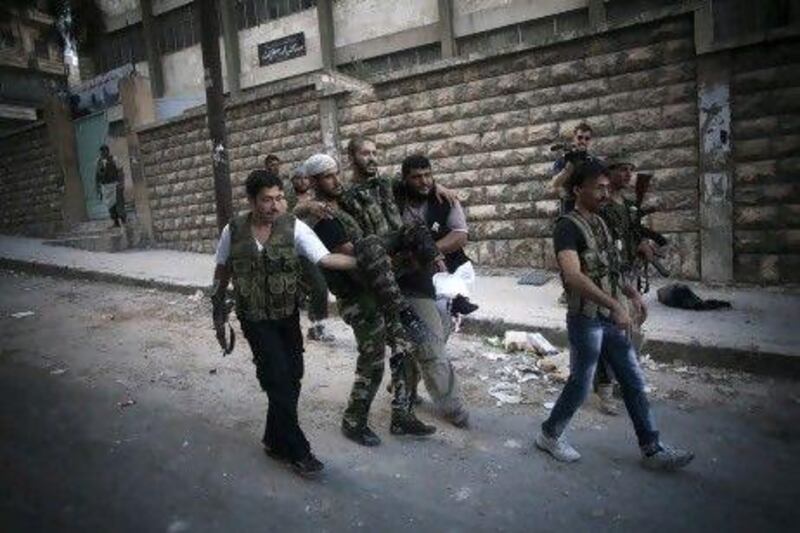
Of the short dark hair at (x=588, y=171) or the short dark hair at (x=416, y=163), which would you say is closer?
the short dark hair at (x=588, y=171)

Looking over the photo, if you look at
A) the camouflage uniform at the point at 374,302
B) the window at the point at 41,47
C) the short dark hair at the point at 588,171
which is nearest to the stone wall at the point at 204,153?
the camouflage uniform at the point at 374,302

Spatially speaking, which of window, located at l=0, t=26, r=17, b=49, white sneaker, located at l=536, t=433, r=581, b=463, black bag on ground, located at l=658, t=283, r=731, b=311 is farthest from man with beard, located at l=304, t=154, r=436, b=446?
window, located at l=0, t=26, r=17, b=49

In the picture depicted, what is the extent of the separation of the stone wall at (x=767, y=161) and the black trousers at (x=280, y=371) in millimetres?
5818

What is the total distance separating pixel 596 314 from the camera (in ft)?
10.7

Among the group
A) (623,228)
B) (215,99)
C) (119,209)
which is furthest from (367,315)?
(119,209)

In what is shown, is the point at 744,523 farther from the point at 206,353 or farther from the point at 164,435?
the point at 206,353

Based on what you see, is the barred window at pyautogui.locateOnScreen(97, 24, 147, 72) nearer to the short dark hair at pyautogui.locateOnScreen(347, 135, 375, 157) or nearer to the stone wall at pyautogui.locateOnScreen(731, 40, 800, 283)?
the stone wall at pyautogui.locateOnScreen(731, 40, 800, 283)

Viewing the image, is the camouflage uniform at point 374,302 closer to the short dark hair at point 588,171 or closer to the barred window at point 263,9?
the short dark hair at point 588,171

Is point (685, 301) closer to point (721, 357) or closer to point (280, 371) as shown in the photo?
point (721, 357)

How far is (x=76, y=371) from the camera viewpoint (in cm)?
542

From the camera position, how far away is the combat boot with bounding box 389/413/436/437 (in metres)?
3.82

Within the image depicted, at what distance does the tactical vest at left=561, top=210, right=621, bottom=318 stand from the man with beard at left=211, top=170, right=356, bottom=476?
130 cm

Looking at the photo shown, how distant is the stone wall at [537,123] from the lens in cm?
713

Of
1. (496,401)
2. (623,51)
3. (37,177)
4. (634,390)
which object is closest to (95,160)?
(37,177)
